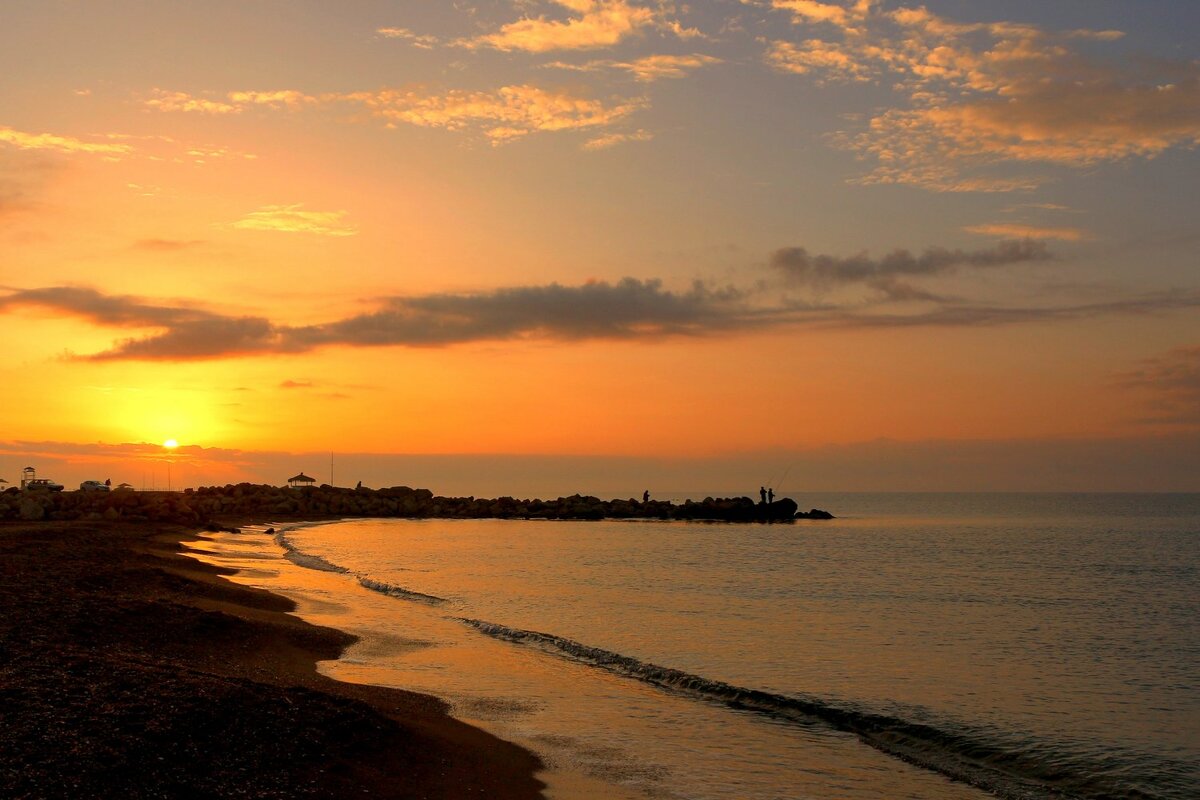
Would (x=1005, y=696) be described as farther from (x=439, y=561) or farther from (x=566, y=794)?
(x=439, y=561)

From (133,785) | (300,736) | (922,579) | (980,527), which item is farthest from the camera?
(980,527)

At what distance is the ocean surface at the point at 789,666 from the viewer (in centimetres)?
1369

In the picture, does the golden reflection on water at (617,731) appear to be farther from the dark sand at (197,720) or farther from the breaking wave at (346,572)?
the breaking wave at (346,572)

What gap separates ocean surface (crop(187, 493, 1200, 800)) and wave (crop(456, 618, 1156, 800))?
5cm

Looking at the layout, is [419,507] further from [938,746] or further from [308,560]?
[938,746]

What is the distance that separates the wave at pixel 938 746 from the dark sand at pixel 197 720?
594cm

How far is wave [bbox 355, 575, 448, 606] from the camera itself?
3192cm

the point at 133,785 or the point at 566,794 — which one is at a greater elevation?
the point at 133,785

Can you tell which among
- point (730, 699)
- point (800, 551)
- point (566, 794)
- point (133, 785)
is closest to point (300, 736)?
point (133, 785)

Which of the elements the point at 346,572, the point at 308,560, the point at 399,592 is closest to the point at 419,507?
the point at 308,560

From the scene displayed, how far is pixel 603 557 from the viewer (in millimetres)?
53219

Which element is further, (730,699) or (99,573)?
(99,573)

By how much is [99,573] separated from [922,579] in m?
34.8

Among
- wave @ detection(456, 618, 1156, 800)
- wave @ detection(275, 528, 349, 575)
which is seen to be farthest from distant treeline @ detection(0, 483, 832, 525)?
wave @ detection(456, 618, 1156, 800)
